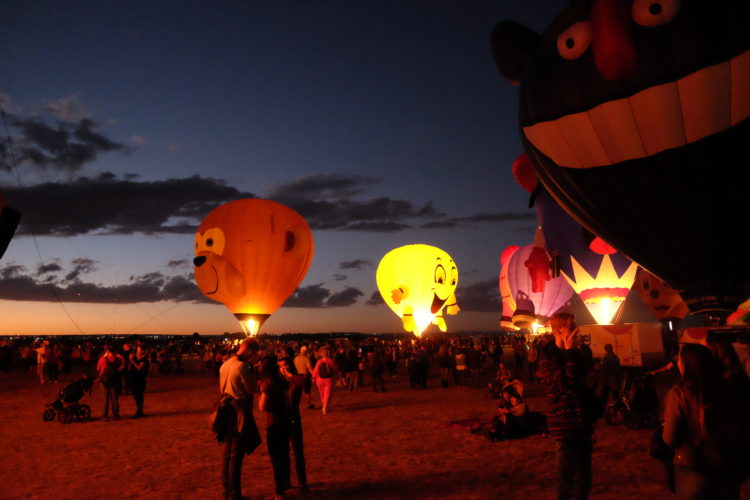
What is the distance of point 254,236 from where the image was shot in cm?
1981

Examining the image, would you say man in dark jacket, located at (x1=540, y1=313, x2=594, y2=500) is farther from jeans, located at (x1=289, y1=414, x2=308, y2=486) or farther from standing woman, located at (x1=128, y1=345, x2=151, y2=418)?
standing woman, located at (x1=128, y1=345, x2=151, y2=418)

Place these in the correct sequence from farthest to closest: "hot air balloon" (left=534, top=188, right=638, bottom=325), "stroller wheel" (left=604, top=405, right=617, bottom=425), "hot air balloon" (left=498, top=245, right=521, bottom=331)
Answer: "hot air balloon" (left=498, top=245, right=521, bottom=331), "hot air balloon" (left=534, top=188, right=638, bottom=325), "stroller wheel" (left=604, top=405, right=617, bottom=425)

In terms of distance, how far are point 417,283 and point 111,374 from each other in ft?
63.4

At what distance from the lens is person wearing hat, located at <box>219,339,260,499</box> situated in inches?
197

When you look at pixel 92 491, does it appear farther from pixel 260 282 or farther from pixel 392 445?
pixel 260 282

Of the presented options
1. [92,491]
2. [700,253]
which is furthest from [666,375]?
[92,491]

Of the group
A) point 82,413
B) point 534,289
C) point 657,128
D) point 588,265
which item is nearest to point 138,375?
point 82,413

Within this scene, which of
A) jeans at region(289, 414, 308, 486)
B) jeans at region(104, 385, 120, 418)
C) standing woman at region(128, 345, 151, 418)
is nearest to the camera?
jeans at region(289, 414, 308, 486)

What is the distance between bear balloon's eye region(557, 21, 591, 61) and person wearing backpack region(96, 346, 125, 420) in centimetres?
975

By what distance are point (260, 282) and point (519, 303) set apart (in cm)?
1565

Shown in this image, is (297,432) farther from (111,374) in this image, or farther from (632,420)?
(111,374)

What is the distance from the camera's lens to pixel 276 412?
5.03m

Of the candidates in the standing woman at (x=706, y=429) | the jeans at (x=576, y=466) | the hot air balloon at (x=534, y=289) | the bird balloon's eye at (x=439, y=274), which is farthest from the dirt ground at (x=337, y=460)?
the bird balloon's eye at (x=439, y=274)

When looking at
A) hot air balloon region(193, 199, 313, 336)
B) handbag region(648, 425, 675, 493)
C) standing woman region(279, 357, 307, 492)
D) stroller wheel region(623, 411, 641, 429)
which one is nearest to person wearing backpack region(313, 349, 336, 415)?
standing woman region(279, 357, 307, 492)
